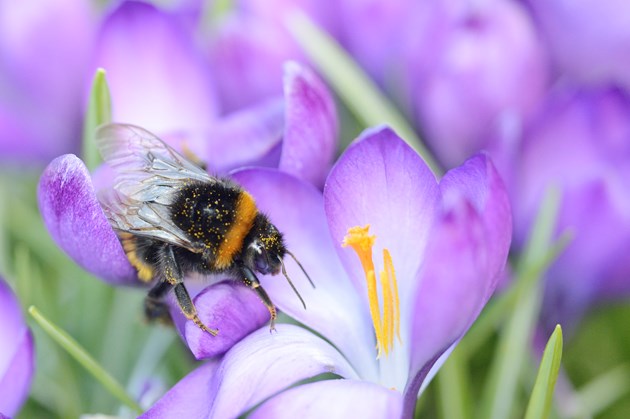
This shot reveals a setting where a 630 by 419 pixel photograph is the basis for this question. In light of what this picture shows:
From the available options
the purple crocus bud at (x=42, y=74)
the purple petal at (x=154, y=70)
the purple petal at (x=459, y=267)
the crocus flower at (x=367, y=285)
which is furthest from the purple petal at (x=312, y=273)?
the purple crocus bud at (x=42, y=74)

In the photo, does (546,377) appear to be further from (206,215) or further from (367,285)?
(206,215)

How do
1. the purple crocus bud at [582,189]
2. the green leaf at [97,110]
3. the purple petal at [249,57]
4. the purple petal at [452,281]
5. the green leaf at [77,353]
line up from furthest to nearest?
the purple petal at [249,57] → the purple crocus bud at [582,189] → the green leaf at [97,110] → the green leaf at [77,353] → the purple petal at [452,281]

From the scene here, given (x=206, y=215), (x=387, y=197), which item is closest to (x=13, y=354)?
(x=206, y=215)

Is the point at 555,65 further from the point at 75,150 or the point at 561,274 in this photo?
the point at 75,150

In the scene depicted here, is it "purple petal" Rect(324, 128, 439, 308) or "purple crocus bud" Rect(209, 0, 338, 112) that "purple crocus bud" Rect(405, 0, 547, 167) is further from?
"purple petal" Rect(324, 128, 439, 308)

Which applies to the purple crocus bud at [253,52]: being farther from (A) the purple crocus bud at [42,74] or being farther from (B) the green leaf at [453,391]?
(B) the green leaf at [453,391]

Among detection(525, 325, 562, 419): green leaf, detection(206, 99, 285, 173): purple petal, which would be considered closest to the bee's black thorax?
detection(206, 99, 285, 173): purple petal

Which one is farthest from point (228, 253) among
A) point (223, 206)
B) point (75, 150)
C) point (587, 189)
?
point (75, 150)
